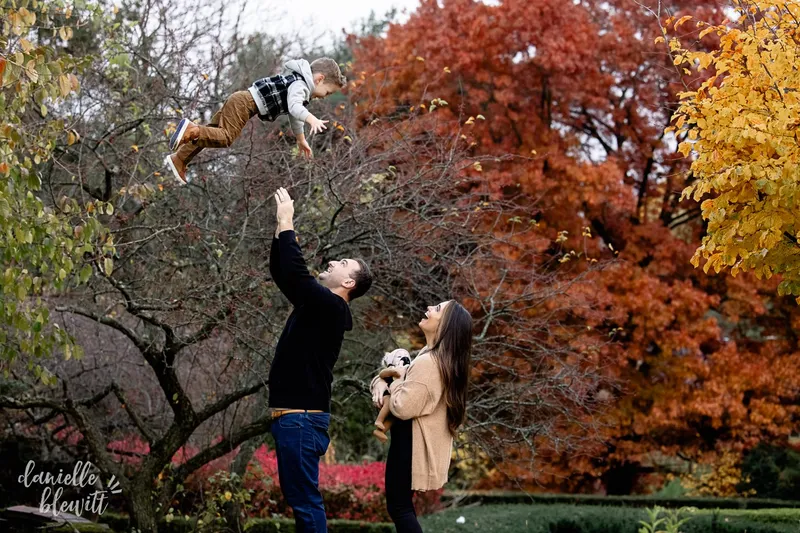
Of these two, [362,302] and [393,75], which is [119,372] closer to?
[362,302]

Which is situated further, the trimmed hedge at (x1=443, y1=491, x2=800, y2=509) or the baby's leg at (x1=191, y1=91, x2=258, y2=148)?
the trimmed hedge at (x1=443, y1=491, x2=800, y2=509)

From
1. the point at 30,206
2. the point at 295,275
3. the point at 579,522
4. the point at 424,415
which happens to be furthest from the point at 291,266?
the point at 579,522

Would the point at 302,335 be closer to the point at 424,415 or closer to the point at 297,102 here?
the point at 424,415

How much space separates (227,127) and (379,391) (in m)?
1.53

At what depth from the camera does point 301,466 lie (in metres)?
3.92

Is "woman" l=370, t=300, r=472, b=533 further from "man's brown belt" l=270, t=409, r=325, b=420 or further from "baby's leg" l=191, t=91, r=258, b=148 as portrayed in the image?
"baby's leg" l=191, t=91, r=258, b=148

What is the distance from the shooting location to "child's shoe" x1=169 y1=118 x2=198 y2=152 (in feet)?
14.7

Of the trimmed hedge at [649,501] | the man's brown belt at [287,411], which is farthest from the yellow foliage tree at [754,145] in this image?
the trimmed hedge at [649,501]

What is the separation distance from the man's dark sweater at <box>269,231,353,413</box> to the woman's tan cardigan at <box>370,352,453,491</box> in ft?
1.49

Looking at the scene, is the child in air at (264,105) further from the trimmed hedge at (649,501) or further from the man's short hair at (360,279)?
the trimmed hedge at (649,501)

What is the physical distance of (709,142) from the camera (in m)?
5.54

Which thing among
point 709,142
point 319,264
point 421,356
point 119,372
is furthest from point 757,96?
point 119,372

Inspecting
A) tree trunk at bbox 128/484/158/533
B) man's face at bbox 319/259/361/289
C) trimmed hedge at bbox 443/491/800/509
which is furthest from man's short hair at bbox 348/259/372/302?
trimmed hedge at bbox 443/491/800/509

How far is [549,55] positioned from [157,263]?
6.16 metres
